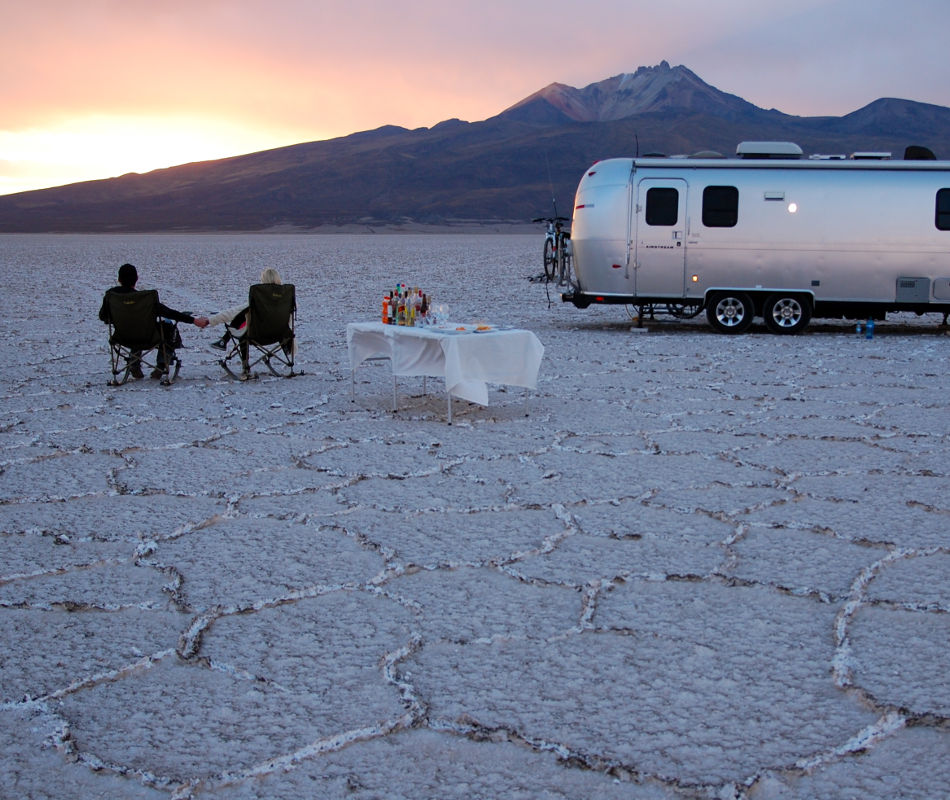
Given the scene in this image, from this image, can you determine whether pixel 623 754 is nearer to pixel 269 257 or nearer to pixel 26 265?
pixel 26 265

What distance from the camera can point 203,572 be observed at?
4699mm

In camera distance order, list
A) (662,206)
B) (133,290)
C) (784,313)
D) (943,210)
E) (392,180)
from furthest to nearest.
→ (392,180) < (784,313) < (662,206) < (943,210) < (133,290)

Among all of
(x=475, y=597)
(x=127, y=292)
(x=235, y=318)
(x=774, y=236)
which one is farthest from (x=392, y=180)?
(x=475, y=597)

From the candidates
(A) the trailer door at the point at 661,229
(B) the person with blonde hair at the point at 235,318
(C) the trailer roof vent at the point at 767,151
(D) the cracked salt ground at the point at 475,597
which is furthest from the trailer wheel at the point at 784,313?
(B) the person with blonde hair at the point at 235,318

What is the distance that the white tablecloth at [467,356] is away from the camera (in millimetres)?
7688

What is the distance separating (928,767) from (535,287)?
20928 mm

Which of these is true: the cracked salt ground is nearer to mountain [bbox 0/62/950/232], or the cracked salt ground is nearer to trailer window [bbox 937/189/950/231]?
trailer window [bbox 937/189/950/231]

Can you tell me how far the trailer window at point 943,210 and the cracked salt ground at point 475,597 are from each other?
522cm

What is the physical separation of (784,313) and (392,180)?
132 m

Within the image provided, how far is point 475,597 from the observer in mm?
4402

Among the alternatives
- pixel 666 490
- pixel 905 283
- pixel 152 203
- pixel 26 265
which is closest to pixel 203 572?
pixel 666 490

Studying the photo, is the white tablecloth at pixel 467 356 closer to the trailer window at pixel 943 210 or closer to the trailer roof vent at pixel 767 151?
the trailer roof vent at pixel 767 151

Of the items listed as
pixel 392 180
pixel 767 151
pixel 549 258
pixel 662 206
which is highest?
pixel 392 180

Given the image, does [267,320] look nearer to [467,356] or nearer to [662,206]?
[467,356]
